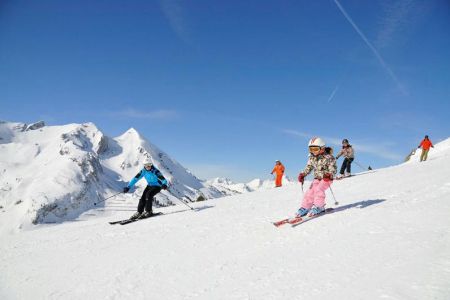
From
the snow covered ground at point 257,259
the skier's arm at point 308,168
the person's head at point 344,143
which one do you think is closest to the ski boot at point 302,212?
the snow covered ground at point 257,259

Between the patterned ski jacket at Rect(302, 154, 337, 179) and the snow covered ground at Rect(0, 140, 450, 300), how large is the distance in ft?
4.07

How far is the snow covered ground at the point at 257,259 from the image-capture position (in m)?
5.29

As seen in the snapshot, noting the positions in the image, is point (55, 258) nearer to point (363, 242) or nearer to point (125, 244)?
point (125, 244)

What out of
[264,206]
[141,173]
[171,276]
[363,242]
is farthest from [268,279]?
[141,173]

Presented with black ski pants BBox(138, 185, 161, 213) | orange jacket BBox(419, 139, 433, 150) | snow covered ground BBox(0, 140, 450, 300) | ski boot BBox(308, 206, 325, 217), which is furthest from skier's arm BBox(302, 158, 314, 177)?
orange jacket BBox(419, 139, 433, 150)

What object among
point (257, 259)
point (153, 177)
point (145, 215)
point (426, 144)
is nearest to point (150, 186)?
point (153, 177)

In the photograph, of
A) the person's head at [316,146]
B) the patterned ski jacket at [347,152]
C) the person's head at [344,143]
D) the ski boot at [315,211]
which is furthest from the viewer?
the person's head at [344,143]

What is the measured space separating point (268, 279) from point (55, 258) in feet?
19.0

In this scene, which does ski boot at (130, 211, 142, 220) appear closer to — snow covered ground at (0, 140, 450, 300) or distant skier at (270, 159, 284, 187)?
snow covered ground at (0, 140, 450, 300)

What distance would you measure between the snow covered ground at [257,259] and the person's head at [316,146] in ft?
6.18

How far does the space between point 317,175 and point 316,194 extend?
0.57 metres

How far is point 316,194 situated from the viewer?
10.3 metres

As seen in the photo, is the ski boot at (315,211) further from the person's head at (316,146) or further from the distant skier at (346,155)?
the distant skier at (346,155)

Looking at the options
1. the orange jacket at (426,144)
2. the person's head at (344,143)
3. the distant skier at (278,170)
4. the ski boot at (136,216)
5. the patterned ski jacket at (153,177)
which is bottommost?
the ski boot at (136,216)
